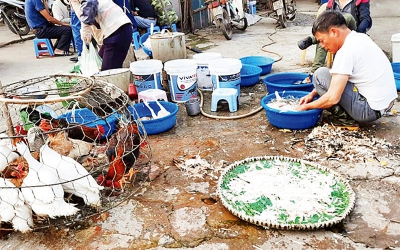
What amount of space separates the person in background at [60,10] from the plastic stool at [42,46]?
1.69 ft

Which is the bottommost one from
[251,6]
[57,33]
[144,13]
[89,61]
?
[89,61]

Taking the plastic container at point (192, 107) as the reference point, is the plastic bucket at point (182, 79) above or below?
above

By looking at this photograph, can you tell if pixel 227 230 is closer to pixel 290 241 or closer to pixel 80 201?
pixel 290 241

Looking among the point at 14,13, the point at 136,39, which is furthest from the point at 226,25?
the point at 14,13

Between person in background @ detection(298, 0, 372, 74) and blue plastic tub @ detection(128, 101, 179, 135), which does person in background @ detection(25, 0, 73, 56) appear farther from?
person in background @ detection(298, 0, 372, 74)

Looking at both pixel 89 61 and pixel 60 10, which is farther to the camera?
pixel 60 10

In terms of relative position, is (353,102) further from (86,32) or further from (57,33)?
(57,33)

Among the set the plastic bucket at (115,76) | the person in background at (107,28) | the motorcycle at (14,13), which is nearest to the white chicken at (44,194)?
the plastic bucket at (115,76)

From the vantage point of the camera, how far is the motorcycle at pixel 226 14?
7625mm

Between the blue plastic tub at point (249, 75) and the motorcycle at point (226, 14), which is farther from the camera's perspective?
the motorcycle at point (226, 14)

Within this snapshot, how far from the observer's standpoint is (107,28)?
3955 mm

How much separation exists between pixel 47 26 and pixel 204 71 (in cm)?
423

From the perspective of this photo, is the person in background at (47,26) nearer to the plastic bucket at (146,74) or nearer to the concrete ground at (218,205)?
the plastic bucket at (146,74)

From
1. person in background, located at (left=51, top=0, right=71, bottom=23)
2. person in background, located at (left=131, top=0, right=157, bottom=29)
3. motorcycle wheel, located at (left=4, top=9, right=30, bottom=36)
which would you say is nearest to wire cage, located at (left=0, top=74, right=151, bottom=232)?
person in background, located at (left=131, top=0, right=157, bottom=29)
